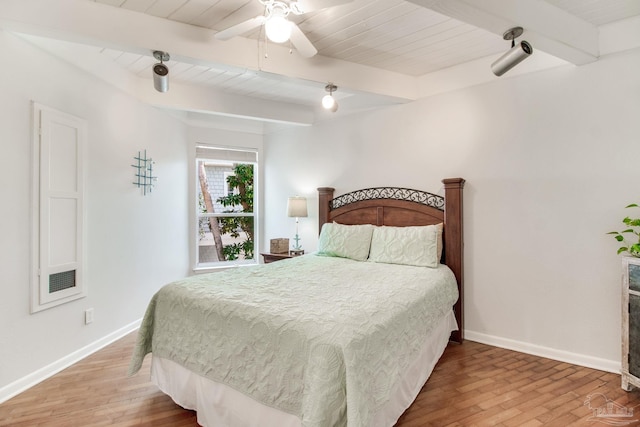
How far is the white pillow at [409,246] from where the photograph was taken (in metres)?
3.08

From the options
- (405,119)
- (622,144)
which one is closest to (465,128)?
(405,119)

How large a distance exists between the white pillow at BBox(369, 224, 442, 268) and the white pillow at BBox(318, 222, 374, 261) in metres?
0.10

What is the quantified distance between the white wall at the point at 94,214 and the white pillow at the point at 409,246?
100 inches

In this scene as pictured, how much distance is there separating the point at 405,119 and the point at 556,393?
2.75m

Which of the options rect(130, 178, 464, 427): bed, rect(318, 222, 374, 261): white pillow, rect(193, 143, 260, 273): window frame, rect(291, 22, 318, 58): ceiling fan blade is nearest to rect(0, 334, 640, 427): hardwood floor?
rect(130, 178, 464, 427): bed

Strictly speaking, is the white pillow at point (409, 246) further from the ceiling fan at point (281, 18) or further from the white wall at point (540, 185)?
the ceiling fan at point (281, 18)

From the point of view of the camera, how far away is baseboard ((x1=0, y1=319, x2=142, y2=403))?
225 cm

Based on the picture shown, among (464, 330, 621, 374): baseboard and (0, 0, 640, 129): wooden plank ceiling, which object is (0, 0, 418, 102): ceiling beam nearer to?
(0, 0, 640, 129): wooden plank ceiling

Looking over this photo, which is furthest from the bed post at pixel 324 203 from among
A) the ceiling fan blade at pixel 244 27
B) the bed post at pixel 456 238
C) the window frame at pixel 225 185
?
the ceiling fan blade at pixel 244 27

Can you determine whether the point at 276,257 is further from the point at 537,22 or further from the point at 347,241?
the point at 537,22

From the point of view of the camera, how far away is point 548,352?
2801mm

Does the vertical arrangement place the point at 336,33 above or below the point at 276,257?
above

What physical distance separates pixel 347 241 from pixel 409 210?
0.74 m

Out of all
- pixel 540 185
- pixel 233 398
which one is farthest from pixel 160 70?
pixel 540 185
